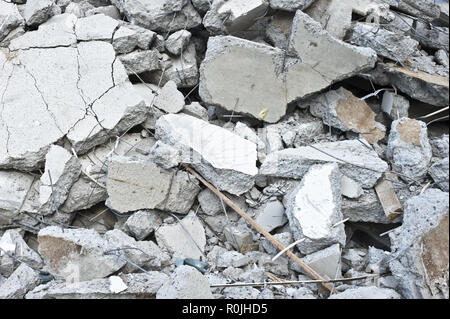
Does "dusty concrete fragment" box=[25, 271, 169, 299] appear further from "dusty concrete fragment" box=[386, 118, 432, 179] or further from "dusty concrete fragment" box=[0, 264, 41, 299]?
"dusty concrete fragment" box=[386, 118, 432, 179]

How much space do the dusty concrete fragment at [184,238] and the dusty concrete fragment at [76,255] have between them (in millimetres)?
383

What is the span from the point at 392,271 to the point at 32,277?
1.96m

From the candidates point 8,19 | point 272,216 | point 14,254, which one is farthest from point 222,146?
point 8,19

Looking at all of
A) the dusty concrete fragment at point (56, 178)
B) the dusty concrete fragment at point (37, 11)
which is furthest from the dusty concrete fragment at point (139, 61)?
the dusty concrete fragment at point (56, 178)

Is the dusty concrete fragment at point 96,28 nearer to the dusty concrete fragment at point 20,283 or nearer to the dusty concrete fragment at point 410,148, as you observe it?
the dusty concrete fragment at point 20,283

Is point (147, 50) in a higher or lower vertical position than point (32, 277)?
higher

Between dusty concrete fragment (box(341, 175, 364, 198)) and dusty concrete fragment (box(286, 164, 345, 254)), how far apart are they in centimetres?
9

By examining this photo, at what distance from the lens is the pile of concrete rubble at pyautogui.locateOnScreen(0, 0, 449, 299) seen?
8.62 feet

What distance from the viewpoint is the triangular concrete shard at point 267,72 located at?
10.4ft

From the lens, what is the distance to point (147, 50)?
11.3ft

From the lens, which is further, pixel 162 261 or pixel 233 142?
→ pixel 233 142

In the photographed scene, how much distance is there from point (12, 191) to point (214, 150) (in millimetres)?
1322
